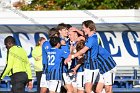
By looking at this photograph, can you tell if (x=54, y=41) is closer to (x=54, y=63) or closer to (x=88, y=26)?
(x=54, y=63)

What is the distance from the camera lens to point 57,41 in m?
12.9

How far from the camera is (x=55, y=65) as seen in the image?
13031 mm

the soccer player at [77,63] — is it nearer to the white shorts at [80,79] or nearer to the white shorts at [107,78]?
the white shorts at [80,79]

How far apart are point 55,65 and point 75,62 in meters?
1.42

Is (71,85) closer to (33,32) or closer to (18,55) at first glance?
(18,55)

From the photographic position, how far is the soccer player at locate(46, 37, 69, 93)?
12.9m

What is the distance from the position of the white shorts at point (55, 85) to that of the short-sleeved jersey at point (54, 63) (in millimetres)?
66

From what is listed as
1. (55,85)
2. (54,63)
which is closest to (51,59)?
(54,63)

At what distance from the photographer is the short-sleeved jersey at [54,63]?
1294 cm

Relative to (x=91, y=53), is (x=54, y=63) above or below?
below

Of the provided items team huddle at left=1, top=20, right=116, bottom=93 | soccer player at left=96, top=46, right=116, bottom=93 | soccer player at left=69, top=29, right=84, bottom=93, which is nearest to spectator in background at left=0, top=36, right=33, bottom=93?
team huddle at left=1, top=20, right=116, bottom=93

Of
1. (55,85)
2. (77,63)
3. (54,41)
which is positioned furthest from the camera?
(77,63)

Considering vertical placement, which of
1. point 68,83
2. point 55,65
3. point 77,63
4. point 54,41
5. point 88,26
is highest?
point 88,26

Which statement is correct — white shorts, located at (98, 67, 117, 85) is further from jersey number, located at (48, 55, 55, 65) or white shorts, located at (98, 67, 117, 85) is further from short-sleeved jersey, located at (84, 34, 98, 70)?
jersey number, located at (48, 55, 55, 65)
